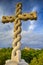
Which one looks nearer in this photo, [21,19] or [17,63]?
[17,63]

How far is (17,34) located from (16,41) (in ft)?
0.57

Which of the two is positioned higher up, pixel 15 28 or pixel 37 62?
pixel 15 28

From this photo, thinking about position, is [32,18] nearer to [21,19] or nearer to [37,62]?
[21,19]

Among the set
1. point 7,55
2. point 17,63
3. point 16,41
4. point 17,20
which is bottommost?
point 7,55

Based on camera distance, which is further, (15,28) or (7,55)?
(7,55)

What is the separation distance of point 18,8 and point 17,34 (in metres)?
0.67

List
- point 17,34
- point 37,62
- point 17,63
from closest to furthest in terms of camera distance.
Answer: point 17,63 < point 17,34 < point 37,62

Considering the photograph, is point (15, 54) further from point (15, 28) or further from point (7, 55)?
point (7, 55)

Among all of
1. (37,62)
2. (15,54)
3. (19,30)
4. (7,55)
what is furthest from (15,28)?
(7,55)

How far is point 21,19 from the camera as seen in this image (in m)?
6.82

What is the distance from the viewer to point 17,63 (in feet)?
20.4

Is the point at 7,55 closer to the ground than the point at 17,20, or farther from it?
closer to the ground

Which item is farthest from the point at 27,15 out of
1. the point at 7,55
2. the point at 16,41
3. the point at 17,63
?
the point at 7,55

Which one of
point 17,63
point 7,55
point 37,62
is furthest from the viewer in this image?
point 7,55
